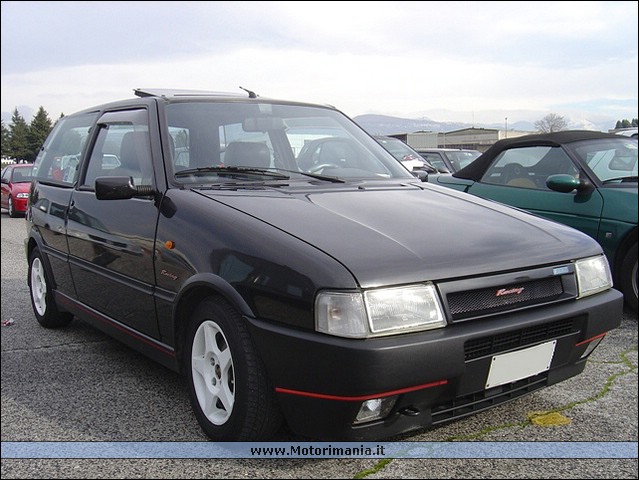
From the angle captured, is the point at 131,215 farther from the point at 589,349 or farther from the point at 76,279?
the point at 589,349

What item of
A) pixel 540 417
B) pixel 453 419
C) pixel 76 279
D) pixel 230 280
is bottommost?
pixel 540 417

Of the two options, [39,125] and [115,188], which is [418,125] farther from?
[39,125]

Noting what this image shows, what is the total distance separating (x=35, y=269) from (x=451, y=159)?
326 inches

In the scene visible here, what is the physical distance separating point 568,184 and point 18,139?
8947 cm

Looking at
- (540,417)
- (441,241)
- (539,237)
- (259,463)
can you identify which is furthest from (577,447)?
(259,463)

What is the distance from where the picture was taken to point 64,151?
4.53m

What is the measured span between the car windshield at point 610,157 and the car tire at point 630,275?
526 millimetres

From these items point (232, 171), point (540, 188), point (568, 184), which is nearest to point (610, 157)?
point (568, 184)

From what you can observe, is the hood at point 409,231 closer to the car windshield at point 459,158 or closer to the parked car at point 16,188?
the car windshield at point 459,158

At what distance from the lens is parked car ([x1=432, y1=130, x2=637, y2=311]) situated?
14.6 feet

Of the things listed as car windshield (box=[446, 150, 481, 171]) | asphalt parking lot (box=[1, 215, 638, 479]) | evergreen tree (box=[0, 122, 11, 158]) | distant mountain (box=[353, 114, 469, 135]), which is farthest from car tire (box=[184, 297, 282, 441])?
evergreen tree (box=[0, 122, 11, 158])

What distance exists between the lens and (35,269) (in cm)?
470

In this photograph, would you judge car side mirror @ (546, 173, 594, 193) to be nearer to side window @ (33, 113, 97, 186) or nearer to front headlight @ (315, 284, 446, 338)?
front headlight @ (315, 284, 446, 338)

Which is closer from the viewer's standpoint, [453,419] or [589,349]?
[453,419]
